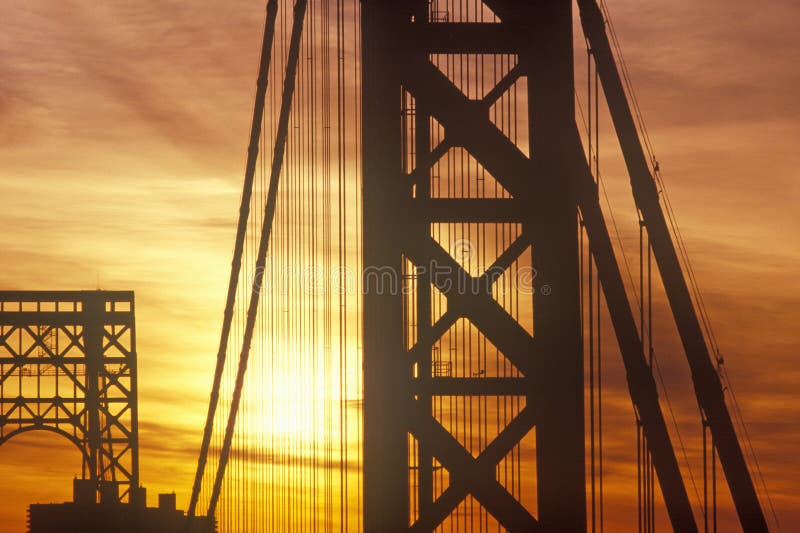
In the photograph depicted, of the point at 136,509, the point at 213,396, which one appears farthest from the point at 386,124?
the point at 136,509

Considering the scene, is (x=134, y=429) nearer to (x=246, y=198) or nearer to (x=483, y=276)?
(x=246, y=198)

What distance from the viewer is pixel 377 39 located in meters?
14.3

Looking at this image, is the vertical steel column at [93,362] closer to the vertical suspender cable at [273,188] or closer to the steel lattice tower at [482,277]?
the vertical suspender cable at [273,188]

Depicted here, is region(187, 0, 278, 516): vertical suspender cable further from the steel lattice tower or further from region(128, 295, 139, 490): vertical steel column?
region(128, 295, 139, 490): vertical steel column

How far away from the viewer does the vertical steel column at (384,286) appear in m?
13.8

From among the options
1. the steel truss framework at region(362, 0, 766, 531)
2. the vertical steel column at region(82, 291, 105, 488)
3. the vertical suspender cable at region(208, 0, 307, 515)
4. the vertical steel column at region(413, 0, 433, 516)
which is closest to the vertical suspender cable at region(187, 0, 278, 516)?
the vertical suspender cable at region(208, 0, 307, 515)

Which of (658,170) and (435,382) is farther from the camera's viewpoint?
(435,382)

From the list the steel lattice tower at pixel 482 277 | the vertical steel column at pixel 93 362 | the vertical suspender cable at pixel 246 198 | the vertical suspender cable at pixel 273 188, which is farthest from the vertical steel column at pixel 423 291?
the vertical steel column at pixel 93 362

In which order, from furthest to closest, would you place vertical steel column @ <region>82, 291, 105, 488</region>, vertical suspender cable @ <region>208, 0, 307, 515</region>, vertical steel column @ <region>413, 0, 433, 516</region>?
vertical steel column @ <region>82, 291, 105, 488</region>
vertical suspender cable @ <region>208, 0, 307, 515</region>
vertical steel column @ <region>413, 0, 433, 516</region>

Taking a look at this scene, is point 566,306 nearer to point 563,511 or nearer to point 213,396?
point 563,511

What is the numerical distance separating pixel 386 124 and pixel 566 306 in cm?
217

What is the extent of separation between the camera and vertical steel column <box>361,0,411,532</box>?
1384 centimetres

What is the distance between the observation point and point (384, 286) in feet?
45.4

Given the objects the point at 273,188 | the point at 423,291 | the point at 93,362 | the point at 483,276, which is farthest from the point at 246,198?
the point at 93,362
